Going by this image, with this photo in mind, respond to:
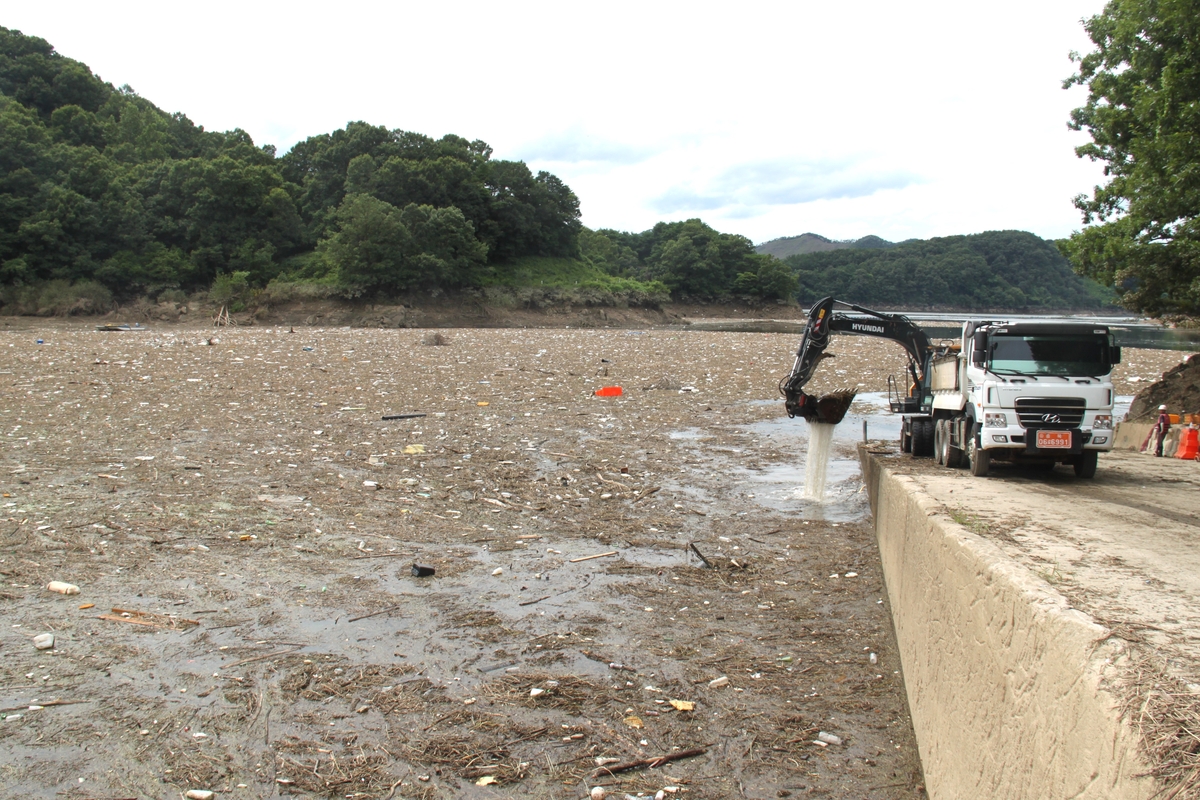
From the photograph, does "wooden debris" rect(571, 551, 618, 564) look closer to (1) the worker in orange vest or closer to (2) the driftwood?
(2) the driftwood

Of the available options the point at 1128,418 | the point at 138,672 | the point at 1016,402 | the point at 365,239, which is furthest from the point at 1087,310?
the point at 138,672

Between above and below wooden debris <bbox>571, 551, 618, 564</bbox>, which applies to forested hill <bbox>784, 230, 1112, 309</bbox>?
above

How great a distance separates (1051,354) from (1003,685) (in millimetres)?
7762

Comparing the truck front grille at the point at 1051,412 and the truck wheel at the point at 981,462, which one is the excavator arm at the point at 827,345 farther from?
the truck front grille at the point at 1051,412

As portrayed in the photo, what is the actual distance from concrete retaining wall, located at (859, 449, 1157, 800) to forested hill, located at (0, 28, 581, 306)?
57204 mm

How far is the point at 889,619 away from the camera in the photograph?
6168 mm

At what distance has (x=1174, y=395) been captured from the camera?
14836mm

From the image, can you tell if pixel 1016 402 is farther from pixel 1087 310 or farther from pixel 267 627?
pixel 1087 310

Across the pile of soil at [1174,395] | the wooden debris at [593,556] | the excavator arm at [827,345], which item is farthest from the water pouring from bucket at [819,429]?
the pile of soil at [1174,395]

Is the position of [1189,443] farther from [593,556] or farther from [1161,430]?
[593,556]

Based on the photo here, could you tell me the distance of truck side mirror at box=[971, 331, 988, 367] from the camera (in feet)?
31.8

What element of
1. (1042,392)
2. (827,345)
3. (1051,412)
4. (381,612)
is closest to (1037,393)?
(1042,392)

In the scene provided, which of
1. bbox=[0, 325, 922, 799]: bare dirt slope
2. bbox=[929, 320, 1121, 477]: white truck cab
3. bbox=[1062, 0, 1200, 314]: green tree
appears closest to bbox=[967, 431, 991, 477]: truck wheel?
bbox=[929, 320, 1121, 477]: white truck cab

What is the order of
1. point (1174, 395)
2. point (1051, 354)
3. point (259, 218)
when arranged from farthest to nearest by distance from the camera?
point (259, 218) → point (1174, 395) → point (1051, 354)
